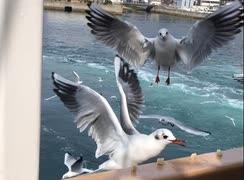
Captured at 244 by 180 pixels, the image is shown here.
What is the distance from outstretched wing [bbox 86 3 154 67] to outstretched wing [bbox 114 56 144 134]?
38 millimetres

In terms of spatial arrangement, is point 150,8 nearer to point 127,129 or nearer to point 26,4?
point 127,129

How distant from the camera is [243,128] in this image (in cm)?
164

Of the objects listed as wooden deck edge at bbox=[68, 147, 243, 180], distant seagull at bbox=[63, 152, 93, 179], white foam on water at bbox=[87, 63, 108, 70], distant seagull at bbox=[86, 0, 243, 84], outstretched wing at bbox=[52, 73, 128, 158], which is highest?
distant seagull at bbox=[86, 0, 243, 84]

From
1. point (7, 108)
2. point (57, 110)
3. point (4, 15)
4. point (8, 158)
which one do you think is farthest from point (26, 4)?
point (57, 110)

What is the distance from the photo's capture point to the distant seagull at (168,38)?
1.39m

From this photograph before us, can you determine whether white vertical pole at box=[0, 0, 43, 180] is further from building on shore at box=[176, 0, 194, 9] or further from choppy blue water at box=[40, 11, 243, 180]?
building on shore at box=[176, 0, 194, 9]

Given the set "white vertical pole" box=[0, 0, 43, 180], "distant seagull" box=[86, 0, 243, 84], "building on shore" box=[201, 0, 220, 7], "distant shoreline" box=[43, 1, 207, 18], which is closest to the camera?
"white vertical pole" box=[0, 0, 43, 180]

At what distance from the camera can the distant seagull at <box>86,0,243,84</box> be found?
1393 millimetres

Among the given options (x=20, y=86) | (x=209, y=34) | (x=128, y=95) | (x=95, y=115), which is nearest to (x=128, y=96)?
(x=128, y=95)

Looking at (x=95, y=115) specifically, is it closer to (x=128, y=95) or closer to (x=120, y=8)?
(x=128, y=95)

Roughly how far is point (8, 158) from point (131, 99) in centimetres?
57

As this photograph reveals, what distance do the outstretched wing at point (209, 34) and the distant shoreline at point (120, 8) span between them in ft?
0.16

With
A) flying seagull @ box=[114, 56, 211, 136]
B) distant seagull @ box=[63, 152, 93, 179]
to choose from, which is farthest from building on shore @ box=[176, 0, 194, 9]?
distant seagull @ box=[63, 152, 93, 179]

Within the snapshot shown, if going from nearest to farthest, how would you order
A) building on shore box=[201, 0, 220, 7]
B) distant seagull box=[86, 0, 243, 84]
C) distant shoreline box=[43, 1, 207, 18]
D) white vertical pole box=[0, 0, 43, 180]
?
white vertical pole box=[0, 0, 43, 180], distant shoreline box=[43, 1, 207, 18], distant seagull box=[86, 0, 243, 84], building on shore box=[201, 0, 220, 7]
